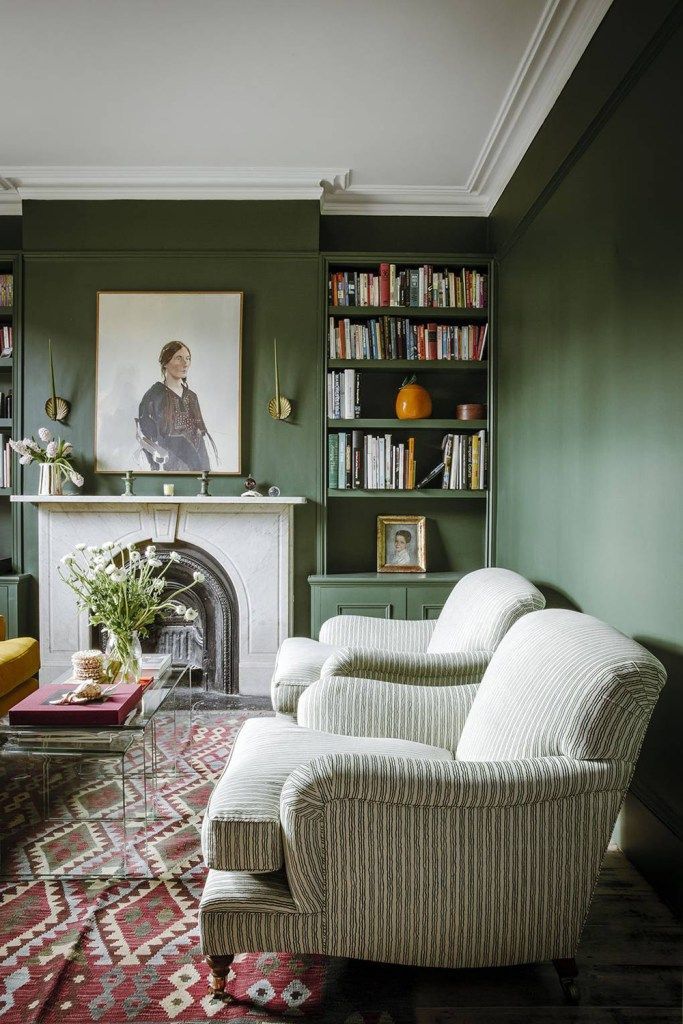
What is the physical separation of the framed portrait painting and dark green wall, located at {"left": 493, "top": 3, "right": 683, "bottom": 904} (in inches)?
68.4

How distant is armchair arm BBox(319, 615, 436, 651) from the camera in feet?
10.4

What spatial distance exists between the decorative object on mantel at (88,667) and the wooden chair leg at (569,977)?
1.71 meters

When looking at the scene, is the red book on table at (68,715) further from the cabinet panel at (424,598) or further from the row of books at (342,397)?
the row of books at (342,397)

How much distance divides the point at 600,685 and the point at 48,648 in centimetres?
344

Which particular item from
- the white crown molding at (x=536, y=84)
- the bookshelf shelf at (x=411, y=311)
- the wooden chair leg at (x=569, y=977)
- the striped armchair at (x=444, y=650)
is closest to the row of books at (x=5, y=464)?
the bookshelf shelf at (x=411, y=311)

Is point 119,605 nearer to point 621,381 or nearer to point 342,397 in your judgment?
point 621,381

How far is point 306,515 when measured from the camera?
4234 mm

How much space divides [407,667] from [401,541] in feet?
6.33

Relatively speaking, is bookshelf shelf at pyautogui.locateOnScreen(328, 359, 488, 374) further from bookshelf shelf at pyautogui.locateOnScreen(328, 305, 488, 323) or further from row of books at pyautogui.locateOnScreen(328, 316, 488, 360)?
bookshelf shelf at pyautogui.locateOnScreen(328, 305, 488, 323)

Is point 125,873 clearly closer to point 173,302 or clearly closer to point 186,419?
point 186,419

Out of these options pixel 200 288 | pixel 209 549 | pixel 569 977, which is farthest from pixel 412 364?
pixel 569 977

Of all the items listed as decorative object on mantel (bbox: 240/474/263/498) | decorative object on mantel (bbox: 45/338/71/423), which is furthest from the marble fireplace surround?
decorative object on mantel (bbox: 45/338/71/423)

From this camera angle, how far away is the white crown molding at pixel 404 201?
13.6 feet

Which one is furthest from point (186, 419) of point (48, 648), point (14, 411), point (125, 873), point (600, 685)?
point (600, 685)
